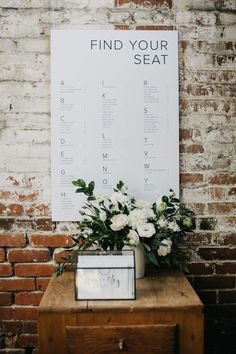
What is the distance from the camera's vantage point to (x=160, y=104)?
1.95 metres

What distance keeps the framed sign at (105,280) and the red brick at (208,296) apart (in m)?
0.65

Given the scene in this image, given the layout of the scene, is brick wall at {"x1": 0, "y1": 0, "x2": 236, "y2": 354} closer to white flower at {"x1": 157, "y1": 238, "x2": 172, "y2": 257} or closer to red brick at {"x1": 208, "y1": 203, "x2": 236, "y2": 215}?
red brick at {"x1": 208, "y1": 203, "x2": 236, "y2": 215}

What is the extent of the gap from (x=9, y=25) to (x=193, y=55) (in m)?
0.96

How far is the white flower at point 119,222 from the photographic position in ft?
5.36

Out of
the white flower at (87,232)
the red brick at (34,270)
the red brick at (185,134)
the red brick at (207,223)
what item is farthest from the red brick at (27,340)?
the red brick at (185,134)

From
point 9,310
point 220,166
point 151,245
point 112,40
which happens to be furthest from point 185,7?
point 9,310

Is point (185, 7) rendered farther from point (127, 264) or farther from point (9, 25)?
point (127, 264)

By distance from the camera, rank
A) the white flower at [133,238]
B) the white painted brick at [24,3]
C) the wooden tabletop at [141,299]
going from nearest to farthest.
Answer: the wooden tabletop at [141,299] → the white flower at [133,238] → the white painted brick at [24,3]

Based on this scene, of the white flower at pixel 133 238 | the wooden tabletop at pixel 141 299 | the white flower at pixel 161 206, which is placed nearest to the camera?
the wooden tabletop at pixel 141 299

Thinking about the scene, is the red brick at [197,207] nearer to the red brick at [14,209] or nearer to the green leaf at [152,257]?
the green leaf at [152,257]

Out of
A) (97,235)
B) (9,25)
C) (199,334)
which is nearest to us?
(199,334)

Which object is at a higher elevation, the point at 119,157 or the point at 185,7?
the point at 185,7

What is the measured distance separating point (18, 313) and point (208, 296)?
1.01 m

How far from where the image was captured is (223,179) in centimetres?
199
